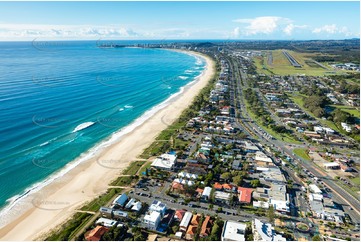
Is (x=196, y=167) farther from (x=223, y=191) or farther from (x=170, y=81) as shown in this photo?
(x=170, y=81)

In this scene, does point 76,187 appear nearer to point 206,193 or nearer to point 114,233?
point 114,233

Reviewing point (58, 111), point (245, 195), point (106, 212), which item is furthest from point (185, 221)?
point (58, 111)

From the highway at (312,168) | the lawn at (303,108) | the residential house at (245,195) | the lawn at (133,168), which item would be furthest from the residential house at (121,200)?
the lawn at (303,108)

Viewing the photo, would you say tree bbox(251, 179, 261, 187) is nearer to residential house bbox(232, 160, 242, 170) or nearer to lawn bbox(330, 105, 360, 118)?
residential house bbox(232, 160, 242, 170)

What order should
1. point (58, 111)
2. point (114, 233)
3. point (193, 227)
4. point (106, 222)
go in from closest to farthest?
point (114, 233), point (193, 227), point (106, 222), point (58, 111)

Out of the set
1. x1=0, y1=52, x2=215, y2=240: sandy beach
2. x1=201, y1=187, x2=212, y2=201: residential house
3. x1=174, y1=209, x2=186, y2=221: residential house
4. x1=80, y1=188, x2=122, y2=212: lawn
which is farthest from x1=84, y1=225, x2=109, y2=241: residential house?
x1=201, y1=187, x2=212, y2=201: residential house

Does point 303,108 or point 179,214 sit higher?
point 303,108

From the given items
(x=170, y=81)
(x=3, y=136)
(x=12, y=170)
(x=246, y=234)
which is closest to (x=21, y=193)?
(x=12, y=170)
